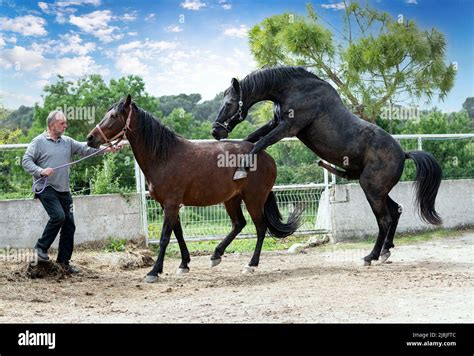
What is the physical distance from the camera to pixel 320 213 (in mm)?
10484

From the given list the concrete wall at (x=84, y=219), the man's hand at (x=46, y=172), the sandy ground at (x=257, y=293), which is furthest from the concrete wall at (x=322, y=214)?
the man's hand at (x=46, y=172)

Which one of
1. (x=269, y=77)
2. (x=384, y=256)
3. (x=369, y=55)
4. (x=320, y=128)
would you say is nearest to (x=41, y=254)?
(x=269, y=77)

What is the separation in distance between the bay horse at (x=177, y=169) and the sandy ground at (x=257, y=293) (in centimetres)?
60

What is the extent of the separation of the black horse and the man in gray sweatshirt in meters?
1.77

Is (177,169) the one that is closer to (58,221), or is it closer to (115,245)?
(58,221)

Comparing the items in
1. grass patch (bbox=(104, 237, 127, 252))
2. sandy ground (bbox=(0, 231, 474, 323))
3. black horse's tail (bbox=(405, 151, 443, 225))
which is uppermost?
black horse's tail (bbox=(405, 151, 443, 225))

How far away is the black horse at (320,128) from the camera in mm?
7395

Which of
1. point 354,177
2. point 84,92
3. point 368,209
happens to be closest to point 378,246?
point 354,177

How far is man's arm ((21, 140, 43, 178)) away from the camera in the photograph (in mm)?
6834

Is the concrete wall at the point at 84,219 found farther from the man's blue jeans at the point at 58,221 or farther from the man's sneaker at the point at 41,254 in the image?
the man's sneaker at the point at 41,254

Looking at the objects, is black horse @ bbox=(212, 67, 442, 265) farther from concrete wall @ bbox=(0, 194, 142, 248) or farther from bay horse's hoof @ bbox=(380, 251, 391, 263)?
concrete wall @ bbox=(0, 194, 142, 248)

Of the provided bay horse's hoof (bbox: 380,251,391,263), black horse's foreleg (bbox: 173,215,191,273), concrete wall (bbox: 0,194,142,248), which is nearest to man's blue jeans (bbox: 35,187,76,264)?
black horse's foreleg (bbox: 173,215,191,273)
